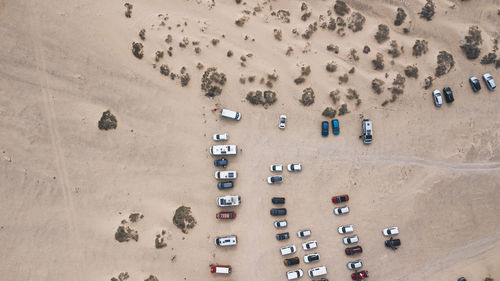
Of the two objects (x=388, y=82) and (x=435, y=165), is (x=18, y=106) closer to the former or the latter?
(x=388, y=82)

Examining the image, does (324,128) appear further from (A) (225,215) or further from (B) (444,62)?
(B) (444,62)

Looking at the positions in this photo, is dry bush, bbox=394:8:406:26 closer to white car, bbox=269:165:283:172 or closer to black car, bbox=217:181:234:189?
white car, bbox=269:165:283:172

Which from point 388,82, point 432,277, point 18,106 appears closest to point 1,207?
point 18,106

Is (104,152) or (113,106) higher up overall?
(113,106)

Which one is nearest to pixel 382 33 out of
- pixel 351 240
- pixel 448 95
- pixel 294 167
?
pixel 448 95

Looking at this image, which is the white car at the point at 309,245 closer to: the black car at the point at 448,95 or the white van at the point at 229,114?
the white van at the point at 229,114

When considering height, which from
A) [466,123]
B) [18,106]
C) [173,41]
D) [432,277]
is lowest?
[432,277]
